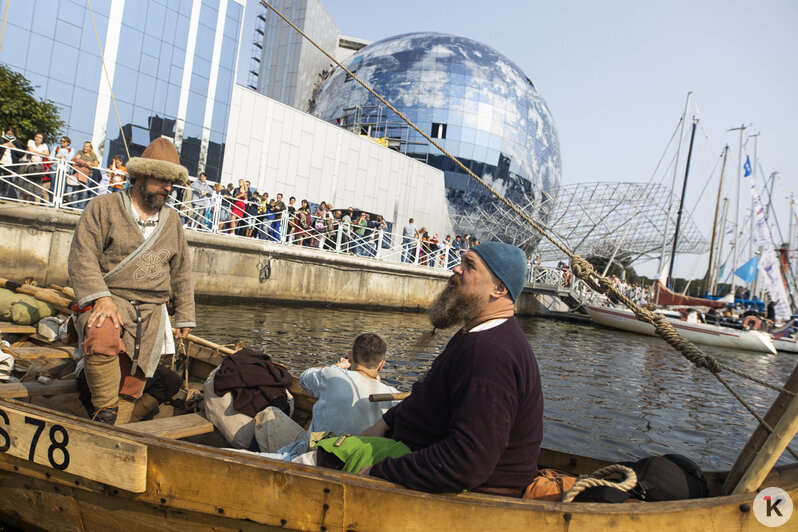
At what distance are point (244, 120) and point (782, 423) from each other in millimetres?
19383

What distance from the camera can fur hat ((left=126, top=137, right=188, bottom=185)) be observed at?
3.19m

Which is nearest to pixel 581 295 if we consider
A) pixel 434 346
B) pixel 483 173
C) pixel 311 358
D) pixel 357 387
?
pixel 483 173

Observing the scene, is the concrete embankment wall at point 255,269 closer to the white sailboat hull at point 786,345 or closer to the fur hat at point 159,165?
the fur hat at point 159,165

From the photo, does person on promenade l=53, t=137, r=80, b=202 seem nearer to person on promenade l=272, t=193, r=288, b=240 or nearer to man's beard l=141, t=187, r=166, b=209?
person on promenade l=272, t=193, r=288, b=240

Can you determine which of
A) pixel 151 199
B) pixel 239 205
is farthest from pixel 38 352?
pixel 239 205

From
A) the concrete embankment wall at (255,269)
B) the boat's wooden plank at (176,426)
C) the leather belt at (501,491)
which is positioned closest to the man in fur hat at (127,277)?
the boat's wooden plank at (176,426)

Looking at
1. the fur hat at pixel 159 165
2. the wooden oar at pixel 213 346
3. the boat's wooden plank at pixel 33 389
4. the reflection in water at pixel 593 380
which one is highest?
the fur hat at pixel 159 165

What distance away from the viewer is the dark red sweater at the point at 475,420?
202cm

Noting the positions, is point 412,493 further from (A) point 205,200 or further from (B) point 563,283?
(B) point 563,283

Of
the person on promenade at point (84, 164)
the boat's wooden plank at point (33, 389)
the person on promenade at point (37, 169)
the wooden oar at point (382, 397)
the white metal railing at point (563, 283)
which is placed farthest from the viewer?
the white metal railing at point (563, 283)

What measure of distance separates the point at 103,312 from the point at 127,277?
0.35 metres

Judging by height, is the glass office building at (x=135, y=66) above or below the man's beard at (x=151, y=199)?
above

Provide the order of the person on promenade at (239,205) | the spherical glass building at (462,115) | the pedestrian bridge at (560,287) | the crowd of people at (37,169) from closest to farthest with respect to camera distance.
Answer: the crowd of people at (37,169) < the person on promenade at (239,205) < the pedestrian bridge at (560,287) < the spherical glass building at (462,115)

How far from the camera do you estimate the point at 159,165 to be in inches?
126
